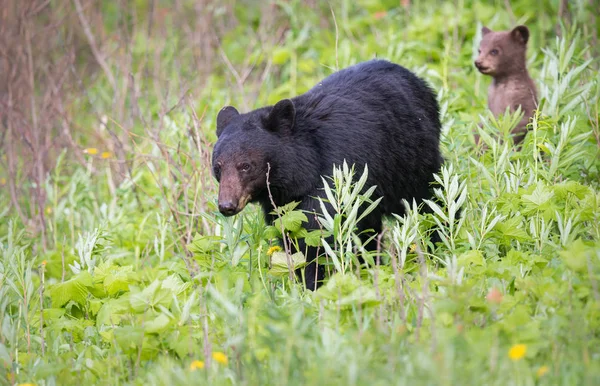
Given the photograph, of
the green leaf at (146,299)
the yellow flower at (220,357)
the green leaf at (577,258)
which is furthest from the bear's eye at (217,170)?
the green leaf at (577,258)

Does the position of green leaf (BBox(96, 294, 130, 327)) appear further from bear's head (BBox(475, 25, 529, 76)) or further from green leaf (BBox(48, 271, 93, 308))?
bear's head (BBox(475, 25, 529, 76))

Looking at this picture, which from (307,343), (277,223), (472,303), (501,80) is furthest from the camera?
(501,80)

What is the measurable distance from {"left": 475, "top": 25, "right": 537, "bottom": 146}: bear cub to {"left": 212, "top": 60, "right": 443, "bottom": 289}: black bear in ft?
5.07

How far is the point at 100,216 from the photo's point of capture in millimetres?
7336

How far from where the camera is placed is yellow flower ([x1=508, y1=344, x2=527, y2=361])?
3.14m

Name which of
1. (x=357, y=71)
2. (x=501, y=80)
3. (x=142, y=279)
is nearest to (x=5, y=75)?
(x=142, y=279)

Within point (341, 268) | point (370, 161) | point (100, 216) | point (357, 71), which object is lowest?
point (100, 216)

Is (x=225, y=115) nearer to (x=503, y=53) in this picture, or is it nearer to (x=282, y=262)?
(x=282, y=262)

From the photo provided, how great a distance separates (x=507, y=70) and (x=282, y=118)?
10.1 ft

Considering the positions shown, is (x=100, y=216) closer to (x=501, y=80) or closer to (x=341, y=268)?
(x=341, y=268)

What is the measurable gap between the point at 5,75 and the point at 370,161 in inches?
176

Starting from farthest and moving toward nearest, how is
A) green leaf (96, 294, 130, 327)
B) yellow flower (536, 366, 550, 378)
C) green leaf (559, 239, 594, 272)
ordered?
green leaf (96, 294, 130, 327) → green leaf (559, 239, 594, 272) → yellow flower (536, 366, 550, 378)

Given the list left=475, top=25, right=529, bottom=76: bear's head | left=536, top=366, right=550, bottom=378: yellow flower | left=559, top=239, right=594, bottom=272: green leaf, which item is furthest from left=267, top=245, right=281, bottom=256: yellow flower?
left=475, top=25, right=529, bottom=76: bear's head

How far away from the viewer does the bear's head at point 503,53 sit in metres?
7.20
